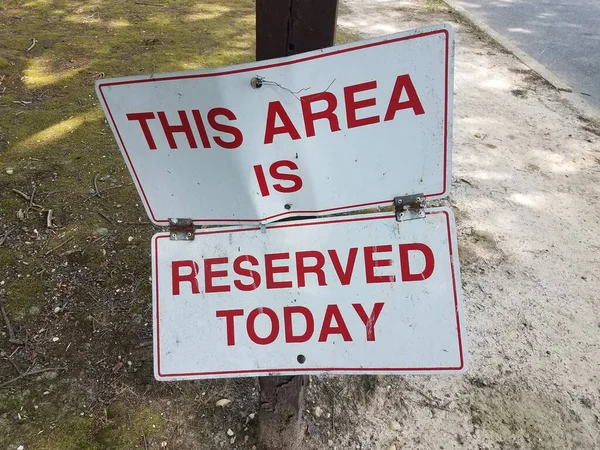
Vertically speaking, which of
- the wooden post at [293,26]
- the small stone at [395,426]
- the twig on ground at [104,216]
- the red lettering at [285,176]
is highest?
the wooden post at [293,26]

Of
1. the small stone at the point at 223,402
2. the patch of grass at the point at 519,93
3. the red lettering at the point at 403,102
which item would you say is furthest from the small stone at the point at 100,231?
the patch of grass at the point at 519,93

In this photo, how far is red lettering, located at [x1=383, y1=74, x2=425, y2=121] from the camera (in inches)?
39.7

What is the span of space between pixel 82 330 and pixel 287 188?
1.53 metres

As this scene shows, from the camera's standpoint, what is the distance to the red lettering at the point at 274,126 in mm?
1063

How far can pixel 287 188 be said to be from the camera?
1170mm

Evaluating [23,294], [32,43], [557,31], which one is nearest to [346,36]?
[557,31]

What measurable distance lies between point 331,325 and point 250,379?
0.92 metres

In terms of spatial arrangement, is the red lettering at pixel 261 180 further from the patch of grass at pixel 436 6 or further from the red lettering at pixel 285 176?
the patch of grass at pixel 436 6

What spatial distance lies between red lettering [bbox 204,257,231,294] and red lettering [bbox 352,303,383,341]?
365mm

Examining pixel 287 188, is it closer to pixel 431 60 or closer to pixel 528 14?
pixel 431 60

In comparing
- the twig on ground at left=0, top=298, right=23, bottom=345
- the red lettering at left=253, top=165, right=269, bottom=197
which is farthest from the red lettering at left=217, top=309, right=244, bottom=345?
the twig on ground at left=0, top=298, right=23, bottom=345

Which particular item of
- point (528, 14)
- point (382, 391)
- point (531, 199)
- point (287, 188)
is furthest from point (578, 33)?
point (287, 188)

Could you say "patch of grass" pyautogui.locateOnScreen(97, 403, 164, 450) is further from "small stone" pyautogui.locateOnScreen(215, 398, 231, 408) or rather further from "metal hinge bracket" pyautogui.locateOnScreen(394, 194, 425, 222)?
"metal hinge bracket" pyautogui.locateOnScreen(394, 194, 425, 222)

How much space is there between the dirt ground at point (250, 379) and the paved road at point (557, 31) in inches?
48.2
